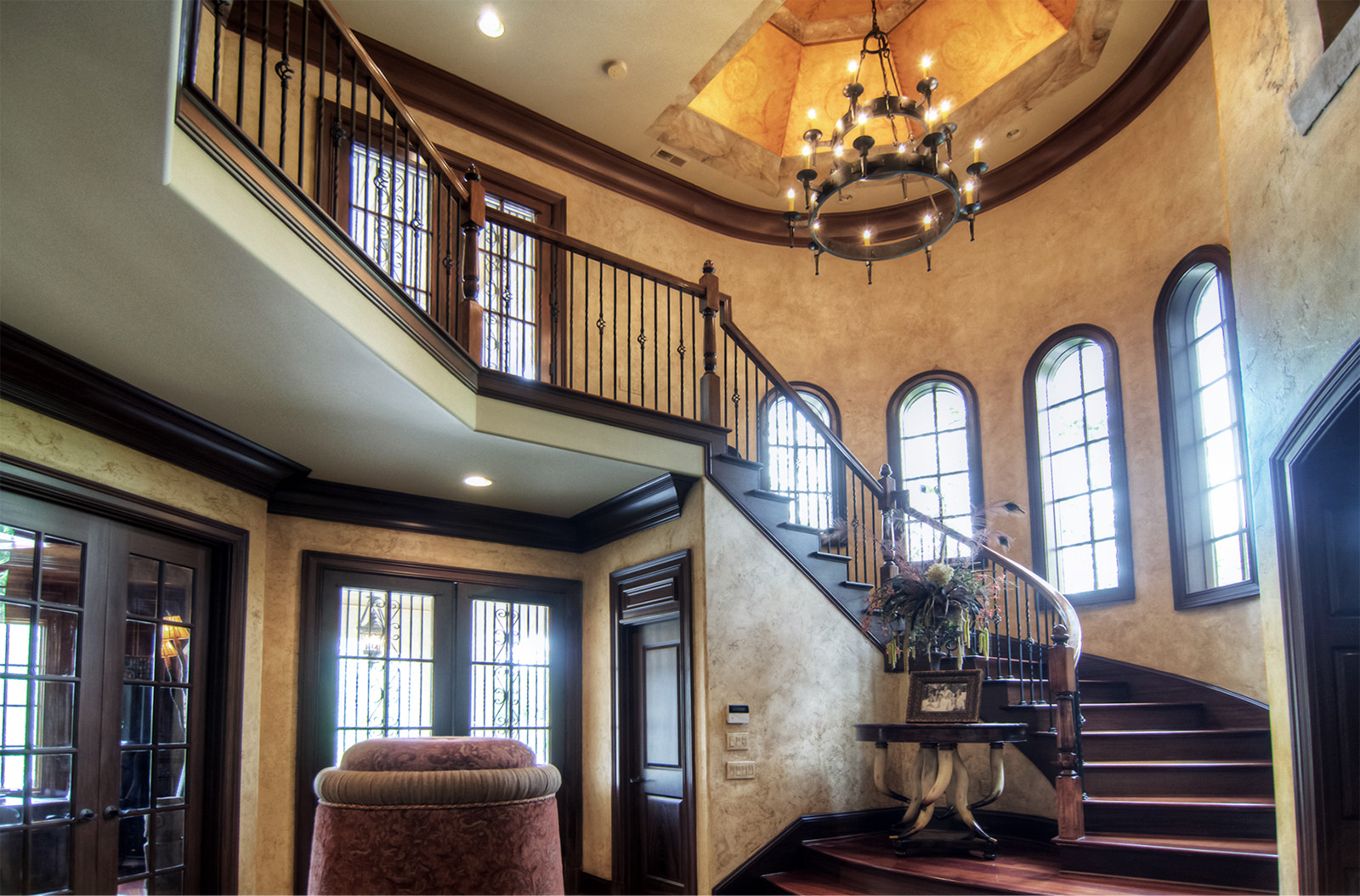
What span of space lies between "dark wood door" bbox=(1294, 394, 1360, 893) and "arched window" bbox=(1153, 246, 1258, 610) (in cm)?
318

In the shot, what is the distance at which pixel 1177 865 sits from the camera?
183 inches

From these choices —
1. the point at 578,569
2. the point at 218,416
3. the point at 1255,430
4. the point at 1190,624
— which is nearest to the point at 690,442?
the point at 578,569

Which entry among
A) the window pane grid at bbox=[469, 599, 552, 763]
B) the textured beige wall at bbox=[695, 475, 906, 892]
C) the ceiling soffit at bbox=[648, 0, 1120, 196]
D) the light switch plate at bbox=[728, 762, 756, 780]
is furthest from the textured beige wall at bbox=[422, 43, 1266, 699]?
the window pane grid at bbox=[469, 599, 552, 763]

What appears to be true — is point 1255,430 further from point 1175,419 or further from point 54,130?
point 54,130

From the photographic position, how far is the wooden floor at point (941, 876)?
466cm

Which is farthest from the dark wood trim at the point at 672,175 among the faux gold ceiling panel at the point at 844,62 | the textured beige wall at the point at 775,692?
the textured beige wall at the point at 775,692

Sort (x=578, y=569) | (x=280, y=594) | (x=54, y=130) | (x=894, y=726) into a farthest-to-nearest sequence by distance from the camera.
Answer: (x=578, y=569), (x=280, y=594), (x=894, y=726), (x=54, y=130)

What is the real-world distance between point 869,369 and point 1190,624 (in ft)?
12.0

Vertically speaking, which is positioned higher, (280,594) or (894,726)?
(280,594)

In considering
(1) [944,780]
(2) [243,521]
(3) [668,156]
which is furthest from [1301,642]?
(3) [668,156]

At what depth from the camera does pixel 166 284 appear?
368cm

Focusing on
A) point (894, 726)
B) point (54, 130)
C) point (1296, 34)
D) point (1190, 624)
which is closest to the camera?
point (54, 130)

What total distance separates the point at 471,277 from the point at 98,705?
2.94 m

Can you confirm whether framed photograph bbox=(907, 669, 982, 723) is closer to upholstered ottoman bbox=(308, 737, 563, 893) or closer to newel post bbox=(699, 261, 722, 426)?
newel post bbox=(699, 261, 722, 426)
